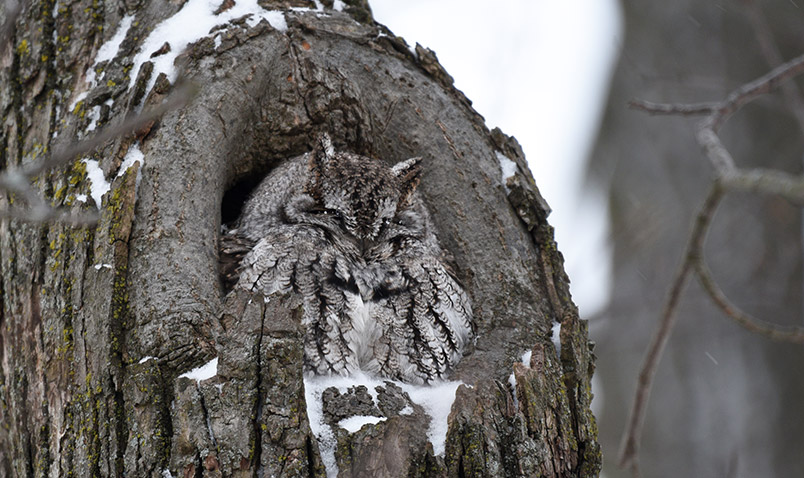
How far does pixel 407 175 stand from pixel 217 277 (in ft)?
3.08

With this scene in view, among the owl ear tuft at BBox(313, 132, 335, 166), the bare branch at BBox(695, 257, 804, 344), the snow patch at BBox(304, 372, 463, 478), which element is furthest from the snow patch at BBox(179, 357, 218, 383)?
the bare branch at BBox(695, 257, 804, 344)

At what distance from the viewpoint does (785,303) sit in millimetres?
4047

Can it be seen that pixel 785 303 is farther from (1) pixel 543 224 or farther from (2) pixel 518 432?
(2) pixel 518 432

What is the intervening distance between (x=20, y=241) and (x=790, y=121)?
4113 mm

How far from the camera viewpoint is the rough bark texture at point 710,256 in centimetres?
404

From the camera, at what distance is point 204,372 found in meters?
2.03

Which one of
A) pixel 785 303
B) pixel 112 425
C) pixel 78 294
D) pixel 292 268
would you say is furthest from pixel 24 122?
pixel 785 303

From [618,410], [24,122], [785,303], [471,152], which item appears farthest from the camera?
[618,410]

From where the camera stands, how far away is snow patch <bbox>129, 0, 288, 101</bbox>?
2676 millimetres

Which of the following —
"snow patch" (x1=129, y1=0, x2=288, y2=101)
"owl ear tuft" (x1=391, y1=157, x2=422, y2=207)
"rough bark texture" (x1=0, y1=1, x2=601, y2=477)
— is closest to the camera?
"rough bark texture" (x1=0, y1=1, x2=601, y2=477)

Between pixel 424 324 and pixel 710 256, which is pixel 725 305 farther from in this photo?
pixel 710 256

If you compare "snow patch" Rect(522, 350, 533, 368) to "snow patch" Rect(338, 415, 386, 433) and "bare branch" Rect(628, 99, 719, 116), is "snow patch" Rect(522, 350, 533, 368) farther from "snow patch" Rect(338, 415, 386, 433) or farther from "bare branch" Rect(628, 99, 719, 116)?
"bare branch" Rect(628, 99, 719, 116)

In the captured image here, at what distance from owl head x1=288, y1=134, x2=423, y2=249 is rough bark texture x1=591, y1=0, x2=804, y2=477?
1.37 meters

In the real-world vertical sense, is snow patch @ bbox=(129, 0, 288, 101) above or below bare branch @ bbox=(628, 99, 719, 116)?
above
